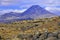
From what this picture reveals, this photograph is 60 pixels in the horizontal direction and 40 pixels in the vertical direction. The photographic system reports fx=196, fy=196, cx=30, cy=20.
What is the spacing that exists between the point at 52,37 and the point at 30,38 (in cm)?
1988

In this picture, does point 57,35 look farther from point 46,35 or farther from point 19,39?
point 19,39

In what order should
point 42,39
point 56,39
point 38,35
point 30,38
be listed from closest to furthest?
point 56,39
point 42,39
point 38,35
point 30,38

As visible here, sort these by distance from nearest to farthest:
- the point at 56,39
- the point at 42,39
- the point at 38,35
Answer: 1. the point at 56,39
2. the point at 42,39
3. the point at 38,35

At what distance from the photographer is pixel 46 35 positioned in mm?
77812

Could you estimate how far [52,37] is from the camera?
70.9m

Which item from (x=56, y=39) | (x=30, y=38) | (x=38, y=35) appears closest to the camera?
(x=56, y=39)

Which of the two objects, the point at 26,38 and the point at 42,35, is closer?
the point at 42,35

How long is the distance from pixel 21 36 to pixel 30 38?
618 centimetres

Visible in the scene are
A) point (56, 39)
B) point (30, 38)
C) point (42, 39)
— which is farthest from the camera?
point (30, 38)

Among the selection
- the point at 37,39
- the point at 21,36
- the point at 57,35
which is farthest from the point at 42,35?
the point at 21,36

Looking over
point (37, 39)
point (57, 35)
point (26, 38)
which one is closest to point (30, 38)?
point (26, 38)

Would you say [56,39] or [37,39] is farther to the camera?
[37,39]

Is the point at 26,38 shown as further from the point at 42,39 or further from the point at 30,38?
the point at 42,39

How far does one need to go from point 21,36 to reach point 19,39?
4544mm
